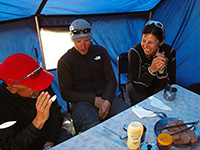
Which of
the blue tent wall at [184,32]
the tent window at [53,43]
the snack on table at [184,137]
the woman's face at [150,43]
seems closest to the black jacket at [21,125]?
the snack on table at [184,137]

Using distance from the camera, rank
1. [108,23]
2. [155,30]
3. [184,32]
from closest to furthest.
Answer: [155,30] < [184,32] < [108,23]

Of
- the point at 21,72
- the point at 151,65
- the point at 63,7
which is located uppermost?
the point at 63,7

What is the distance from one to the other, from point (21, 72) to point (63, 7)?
1.55 m

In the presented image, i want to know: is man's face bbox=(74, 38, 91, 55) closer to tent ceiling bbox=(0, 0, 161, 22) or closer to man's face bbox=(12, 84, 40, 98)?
tent ceiling bbox=(0, 0, 161, 22)

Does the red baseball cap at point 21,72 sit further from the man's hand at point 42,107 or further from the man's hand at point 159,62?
the man's hand at point 159,62

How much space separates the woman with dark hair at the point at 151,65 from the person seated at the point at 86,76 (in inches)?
10.6

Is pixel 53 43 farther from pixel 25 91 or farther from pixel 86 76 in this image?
pixel 25 91

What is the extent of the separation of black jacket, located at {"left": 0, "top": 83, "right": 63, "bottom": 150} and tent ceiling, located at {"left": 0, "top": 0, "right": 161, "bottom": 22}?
3.55 feet

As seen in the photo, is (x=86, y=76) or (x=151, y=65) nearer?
(x=151, y=65)

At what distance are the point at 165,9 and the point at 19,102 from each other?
319cm

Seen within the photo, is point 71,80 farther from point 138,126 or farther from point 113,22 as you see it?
point 113,22

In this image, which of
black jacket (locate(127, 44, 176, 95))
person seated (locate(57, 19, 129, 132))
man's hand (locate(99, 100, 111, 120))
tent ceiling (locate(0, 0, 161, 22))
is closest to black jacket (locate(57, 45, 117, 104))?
person seated (locate(57, 19, 129, 132))

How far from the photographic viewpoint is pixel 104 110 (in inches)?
63.4

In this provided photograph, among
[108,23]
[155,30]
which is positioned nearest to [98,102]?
[155,30]
